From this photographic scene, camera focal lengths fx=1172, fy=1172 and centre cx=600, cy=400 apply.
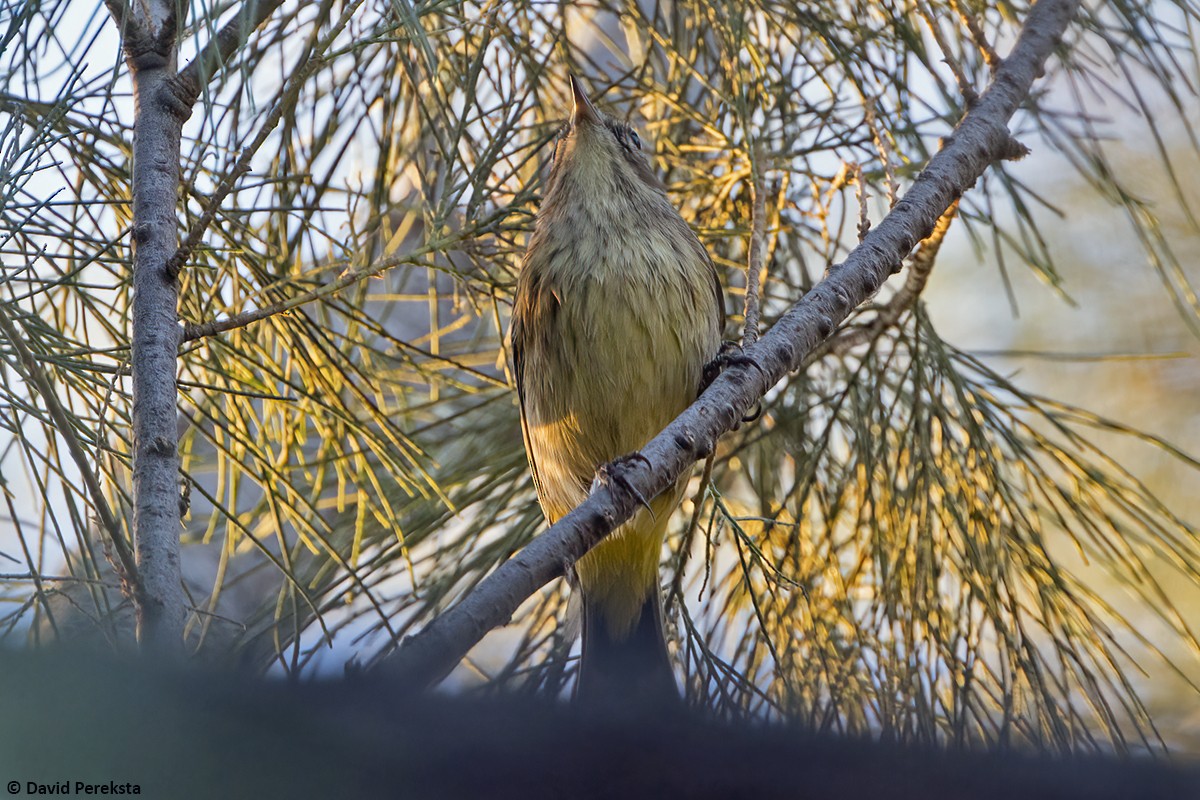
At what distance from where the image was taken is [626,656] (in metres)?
2.59

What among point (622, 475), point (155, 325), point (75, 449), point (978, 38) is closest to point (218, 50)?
point (155, 325)

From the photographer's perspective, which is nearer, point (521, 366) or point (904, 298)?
point (904, 298)

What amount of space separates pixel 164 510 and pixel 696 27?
1.98 m

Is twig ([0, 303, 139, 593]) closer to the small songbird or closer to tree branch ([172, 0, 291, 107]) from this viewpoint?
tree branch ([172, 0, 291, 107])

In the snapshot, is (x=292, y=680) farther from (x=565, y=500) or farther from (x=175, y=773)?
(x=565, y=500)

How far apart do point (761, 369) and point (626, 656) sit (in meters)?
0.96

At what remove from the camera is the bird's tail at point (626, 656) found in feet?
8.04

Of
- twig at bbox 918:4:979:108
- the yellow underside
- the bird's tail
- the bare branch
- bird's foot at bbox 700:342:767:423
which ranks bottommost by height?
the bird's tail

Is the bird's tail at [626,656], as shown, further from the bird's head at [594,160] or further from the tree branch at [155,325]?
the tree branch at [155,325]

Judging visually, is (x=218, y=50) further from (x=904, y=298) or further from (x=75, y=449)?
(x=904, y=298)

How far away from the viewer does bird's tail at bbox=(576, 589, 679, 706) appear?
8.04 ft

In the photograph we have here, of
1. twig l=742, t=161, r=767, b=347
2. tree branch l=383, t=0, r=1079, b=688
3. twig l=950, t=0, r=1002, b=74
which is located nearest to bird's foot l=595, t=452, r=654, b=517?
tree branch l=383, t=0, r=1079, b=688

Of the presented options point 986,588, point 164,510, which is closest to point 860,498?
point 986,588

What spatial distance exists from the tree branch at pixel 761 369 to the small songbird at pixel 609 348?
699 millimetres
